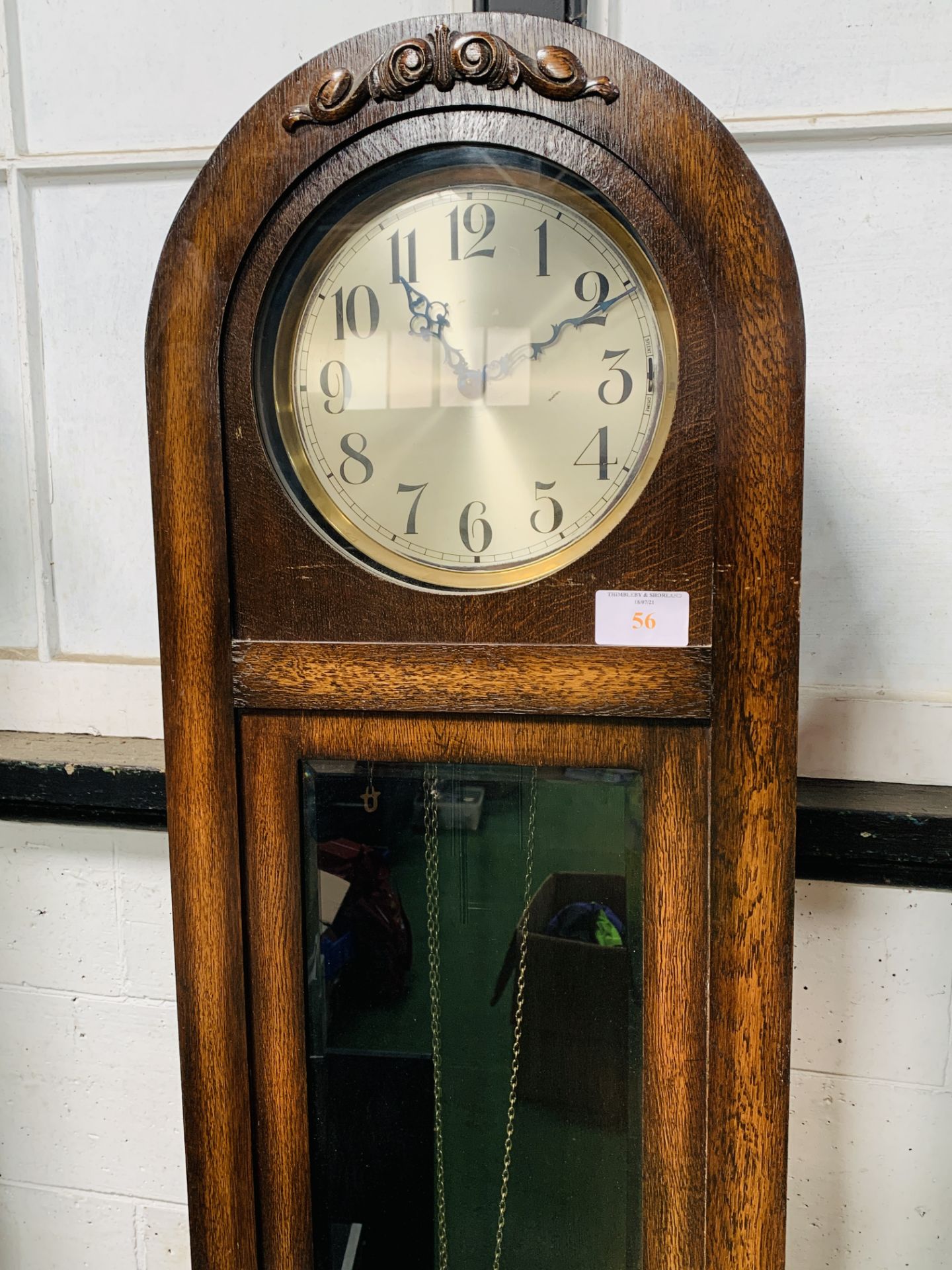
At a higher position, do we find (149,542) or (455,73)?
(455,73)

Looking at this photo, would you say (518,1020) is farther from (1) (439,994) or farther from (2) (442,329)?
(2) (442,329)

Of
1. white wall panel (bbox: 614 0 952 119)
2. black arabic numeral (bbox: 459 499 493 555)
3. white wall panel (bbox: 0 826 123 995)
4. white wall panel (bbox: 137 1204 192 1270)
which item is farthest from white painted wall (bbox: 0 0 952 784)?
white wall panel (bbox: 137 1204 192 1270)

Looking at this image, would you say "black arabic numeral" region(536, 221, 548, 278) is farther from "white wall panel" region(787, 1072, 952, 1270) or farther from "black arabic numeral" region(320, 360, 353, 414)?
"white wall panel" region(787, 1072, 952, 1270)

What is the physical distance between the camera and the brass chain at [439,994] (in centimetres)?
73

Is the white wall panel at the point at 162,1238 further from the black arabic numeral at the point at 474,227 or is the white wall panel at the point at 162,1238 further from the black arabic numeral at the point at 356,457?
the black arabic numeral at the point at 474,227

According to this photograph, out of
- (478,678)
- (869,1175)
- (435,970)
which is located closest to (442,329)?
(478,678)

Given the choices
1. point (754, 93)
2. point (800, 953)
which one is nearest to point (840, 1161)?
point (800, 953)

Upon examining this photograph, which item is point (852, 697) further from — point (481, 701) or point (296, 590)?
point (296, 590)

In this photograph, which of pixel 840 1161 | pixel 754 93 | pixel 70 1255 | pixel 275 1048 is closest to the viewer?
pixel 275 1048

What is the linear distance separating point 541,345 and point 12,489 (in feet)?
2.78

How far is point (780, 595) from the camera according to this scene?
653 mm

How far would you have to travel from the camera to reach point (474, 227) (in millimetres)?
672

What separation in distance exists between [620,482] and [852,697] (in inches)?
20.5

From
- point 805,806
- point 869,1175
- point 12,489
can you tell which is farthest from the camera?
point 12,489
